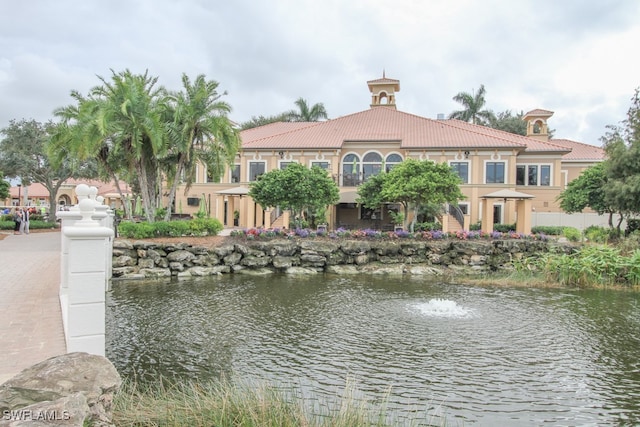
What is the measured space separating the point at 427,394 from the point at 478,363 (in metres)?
1.61

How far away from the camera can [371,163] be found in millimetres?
31391

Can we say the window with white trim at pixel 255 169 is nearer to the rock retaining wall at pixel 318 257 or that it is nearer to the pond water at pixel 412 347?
the rock retaining wall at pixel 318 257

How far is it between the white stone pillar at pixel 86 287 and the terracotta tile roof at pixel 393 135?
87.1ft

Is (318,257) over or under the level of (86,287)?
under

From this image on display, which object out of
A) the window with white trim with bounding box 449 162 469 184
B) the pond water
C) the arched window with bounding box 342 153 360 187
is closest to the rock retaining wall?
the pond water

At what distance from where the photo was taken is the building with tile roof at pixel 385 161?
30.1 m

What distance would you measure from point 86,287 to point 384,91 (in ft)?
117

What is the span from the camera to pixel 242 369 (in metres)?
6.95

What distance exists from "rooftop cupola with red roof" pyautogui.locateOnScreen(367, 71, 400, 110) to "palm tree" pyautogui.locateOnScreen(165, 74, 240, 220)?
21.1 meters

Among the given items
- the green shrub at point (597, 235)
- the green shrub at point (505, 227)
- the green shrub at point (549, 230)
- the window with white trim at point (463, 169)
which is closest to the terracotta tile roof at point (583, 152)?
the window with white trim at point (463, 169)

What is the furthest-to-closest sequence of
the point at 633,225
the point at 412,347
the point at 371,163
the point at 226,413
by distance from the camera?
the point at 371,163, the point at 633,225, the point at 412,347, the point at 226,413

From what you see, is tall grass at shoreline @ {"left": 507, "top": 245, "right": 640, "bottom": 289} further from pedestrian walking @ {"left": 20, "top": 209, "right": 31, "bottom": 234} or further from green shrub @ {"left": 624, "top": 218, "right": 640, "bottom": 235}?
pedestrian walking @ {"left": 20, "top": 209, "right": 31, "bottom": 234}

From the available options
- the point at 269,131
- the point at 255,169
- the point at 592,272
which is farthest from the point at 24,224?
the point at 592,272

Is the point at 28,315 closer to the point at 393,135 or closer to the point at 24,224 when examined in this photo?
the point at 24,224
